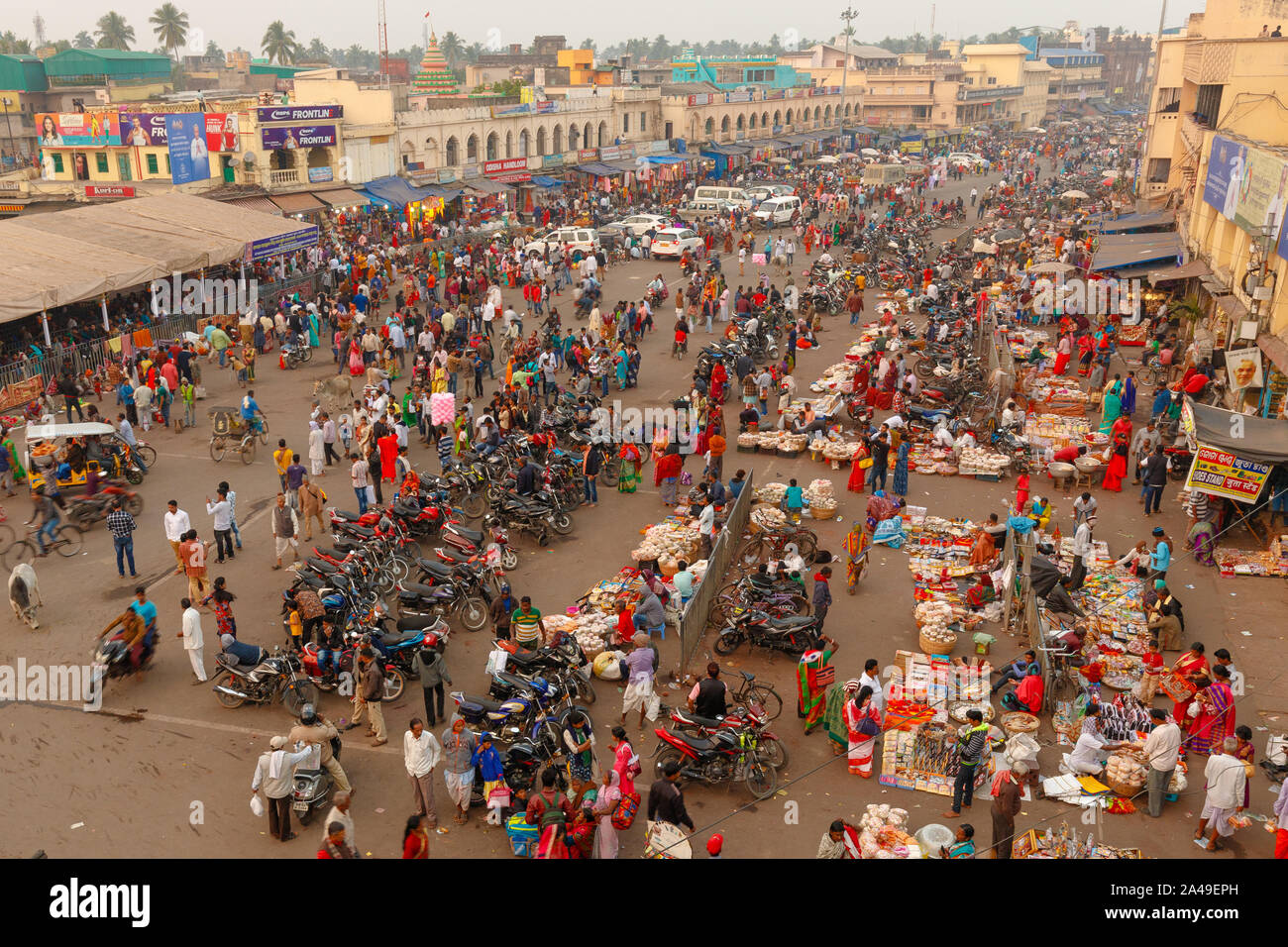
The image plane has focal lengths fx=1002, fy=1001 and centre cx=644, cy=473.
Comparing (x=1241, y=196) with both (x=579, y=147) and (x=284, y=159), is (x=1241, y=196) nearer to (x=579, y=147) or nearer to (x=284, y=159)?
(x=284, y=159)

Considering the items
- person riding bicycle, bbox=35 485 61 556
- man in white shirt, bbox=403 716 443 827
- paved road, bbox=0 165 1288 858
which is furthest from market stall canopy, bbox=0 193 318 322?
man in white shirt, bbox=403 716 443 827

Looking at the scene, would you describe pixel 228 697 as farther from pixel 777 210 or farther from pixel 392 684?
pixel 777 210

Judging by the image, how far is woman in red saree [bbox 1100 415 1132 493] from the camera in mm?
17375

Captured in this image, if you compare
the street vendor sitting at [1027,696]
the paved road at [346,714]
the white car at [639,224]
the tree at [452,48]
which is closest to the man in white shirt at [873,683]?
the paved road at [346,714]

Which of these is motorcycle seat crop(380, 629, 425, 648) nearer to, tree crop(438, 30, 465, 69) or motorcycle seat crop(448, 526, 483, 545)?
motorcycle seat crop(448, 526, 483, 545)

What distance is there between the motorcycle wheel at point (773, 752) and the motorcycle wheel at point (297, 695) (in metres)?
5.00

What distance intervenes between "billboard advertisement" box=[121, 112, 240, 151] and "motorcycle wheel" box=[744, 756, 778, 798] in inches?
1374

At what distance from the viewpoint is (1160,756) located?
9352 millimetres

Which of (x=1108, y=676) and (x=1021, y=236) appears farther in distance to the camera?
(x=1021, y=236)

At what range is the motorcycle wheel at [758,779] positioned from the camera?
9727mm

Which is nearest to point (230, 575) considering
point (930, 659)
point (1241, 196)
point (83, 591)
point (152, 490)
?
point (83, 591)
